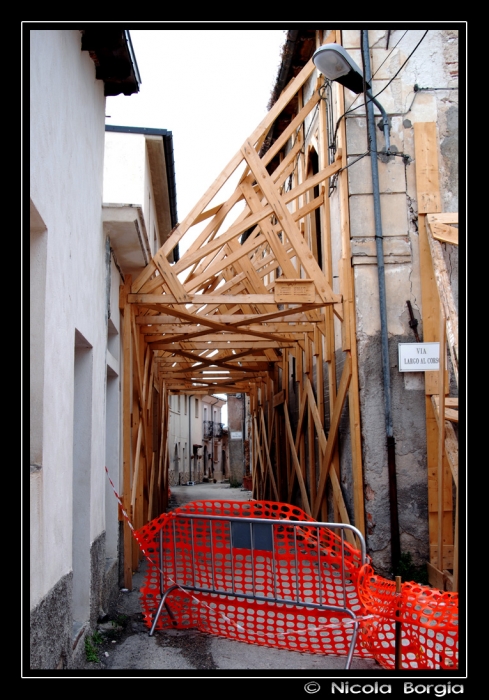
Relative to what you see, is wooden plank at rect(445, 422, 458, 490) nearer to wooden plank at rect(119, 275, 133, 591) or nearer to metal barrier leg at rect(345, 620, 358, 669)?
metal barrier leg at rect(345, 620, 358, 669)

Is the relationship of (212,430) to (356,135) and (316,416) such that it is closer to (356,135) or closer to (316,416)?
(316,416)

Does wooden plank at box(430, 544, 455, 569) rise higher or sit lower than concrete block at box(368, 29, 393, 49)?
lower

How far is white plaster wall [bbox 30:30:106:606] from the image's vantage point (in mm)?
4254

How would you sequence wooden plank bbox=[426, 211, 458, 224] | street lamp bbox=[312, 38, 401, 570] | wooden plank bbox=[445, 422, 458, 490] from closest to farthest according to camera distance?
wooden plank bbox=[445, 422, 458, 490] → street lamp bbox=[312, 38, 401, 570] → wooden plank bbox=[426, 211, 458, 224]

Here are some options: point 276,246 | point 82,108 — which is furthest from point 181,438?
point 82,108

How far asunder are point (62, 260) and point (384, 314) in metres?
4.91

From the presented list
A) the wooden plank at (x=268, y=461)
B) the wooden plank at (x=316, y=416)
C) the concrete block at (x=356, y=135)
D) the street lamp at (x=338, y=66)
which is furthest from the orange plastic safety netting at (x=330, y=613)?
the wooden plank at (x=268, y=461)

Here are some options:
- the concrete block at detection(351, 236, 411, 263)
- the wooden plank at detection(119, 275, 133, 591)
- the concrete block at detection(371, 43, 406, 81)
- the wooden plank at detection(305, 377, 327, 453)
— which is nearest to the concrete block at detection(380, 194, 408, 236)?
the concrete block at detection(351, 236, 411, 263)

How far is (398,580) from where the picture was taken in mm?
4840

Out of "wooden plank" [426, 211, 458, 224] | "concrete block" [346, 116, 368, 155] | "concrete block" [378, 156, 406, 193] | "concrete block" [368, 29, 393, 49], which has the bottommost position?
"wooden plank" [426, 211, 458, 224]

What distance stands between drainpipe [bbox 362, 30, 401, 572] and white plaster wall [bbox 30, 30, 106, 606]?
12.1ft

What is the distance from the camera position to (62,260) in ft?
16.7
